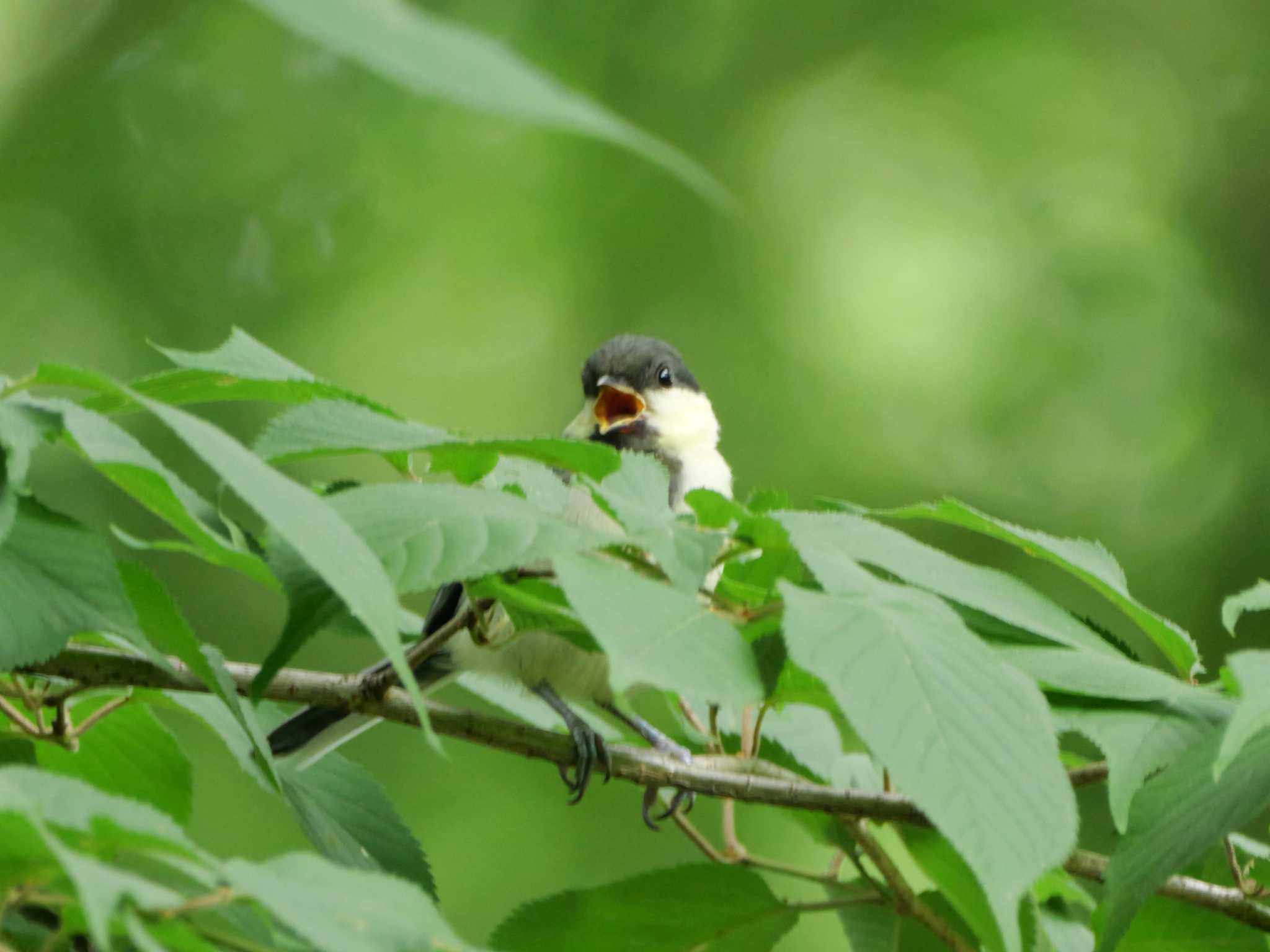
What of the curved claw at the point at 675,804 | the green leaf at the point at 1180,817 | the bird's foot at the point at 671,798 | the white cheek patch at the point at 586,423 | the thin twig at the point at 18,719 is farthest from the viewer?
the white cheek patch at the point at 586,423

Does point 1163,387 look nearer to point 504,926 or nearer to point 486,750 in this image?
point 486,750

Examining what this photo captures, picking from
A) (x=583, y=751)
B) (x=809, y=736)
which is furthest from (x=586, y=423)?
(x=583, y=751)

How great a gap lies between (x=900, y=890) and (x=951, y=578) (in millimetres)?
352

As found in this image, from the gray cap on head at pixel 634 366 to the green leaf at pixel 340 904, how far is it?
1.77m

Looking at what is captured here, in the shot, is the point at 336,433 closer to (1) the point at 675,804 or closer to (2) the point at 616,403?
(1) the point at 675,804

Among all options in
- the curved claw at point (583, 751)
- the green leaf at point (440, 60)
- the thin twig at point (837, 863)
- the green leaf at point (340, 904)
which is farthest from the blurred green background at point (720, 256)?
the green leaf at point (440, 60)

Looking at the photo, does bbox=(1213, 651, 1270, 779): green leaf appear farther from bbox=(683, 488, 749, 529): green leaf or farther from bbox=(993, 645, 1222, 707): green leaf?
bbox=(683, 488, 749, 529): green leaf

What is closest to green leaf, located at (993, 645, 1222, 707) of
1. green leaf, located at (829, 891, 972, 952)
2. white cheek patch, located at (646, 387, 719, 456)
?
green leaf, located at (829, 891, 972, 952)

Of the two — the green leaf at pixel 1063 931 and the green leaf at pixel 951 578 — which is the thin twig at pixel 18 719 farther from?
the green leaf at pixel 1063 931

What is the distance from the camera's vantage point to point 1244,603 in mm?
904

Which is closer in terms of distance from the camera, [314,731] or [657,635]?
[657,635]

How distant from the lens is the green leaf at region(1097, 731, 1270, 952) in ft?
2.45

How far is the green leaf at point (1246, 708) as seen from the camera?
2.26 ft

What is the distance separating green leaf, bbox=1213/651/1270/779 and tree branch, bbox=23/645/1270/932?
0.24 metres
